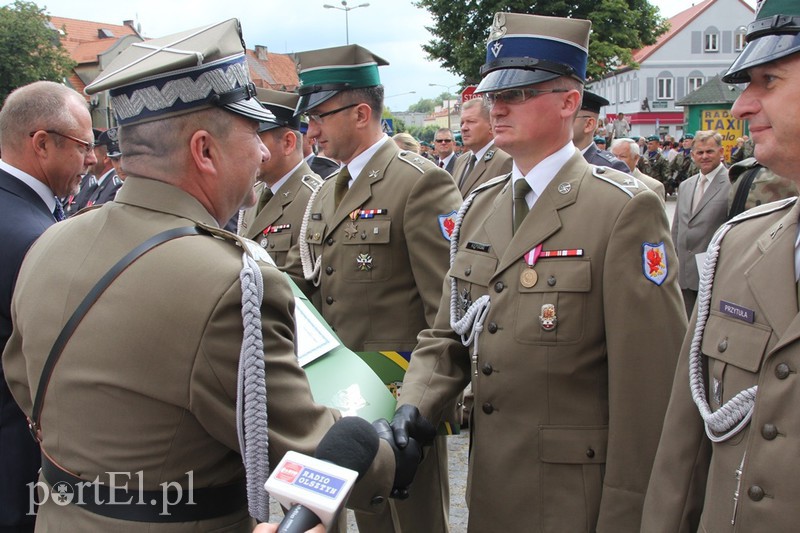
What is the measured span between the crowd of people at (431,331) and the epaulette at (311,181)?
4.21 ft

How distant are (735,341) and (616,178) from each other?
37.2 inches

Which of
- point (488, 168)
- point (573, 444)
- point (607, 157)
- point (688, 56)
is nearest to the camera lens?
point (573, 444)

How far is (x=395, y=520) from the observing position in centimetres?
363

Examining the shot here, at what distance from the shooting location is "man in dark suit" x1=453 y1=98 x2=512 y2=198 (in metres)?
7.63

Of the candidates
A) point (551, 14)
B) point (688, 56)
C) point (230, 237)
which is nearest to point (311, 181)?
point (230, 237)

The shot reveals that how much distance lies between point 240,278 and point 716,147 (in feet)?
23.1

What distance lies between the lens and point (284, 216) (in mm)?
4934

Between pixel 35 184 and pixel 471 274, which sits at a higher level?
pixel 35 184

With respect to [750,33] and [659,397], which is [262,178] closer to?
[659,397]

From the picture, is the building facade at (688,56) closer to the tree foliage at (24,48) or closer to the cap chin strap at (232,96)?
the tree foliage at (24,48)

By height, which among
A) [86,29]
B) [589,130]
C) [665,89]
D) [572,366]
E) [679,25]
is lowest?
[572,366]

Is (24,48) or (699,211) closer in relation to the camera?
(699,211)

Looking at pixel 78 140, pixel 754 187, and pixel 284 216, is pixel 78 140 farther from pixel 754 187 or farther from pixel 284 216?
pixel 754 187

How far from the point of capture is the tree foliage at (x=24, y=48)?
3997 cm
